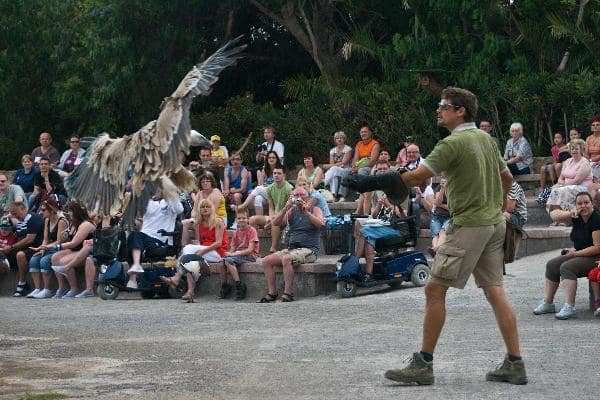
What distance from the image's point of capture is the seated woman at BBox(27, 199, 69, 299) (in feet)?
56.0

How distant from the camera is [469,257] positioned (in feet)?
26.0

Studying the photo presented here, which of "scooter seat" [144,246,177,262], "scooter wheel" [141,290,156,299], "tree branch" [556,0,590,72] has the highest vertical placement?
"tree branch" [556,0,590,72]

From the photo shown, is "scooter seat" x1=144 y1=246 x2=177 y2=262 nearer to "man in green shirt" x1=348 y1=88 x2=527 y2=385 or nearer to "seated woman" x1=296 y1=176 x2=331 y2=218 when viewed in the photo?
"seated woman" x1=296 y1=176 x2=331 y2=218

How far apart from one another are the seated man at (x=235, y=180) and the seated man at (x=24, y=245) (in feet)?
9.29

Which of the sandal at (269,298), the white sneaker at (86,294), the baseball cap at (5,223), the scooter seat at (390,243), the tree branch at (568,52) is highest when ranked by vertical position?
the tree branch at (568,52)

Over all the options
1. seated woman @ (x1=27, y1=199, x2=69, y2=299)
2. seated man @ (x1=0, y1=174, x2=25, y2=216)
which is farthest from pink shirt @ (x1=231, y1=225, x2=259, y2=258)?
seated man @ (x1=0, y1=174, x2=25, y2=216)

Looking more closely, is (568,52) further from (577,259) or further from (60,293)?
(577,259)

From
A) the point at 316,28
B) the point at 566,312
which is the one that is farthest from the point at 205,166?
the point at 566,312

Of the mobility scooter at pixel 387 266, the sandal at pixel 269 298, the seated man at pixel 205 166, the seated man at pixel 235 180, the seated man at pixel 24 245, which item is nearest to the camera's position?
the mobility scooter at pixel 387 266

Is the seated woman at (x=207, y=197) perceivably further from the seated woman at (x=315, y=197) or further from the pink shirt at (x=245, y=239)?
the seated woman at (x=315, y=197)

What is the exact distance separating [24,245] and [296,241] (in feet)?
15.9

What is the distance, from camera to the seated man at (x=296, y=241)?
14594 millimetres

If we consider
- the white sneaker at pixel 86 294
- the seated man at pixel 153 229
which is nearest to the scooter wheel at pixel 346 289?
the seated man at pixel 153 229

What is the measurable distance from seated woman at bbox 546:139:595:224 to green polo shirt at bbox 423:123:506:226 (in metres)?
7.91
